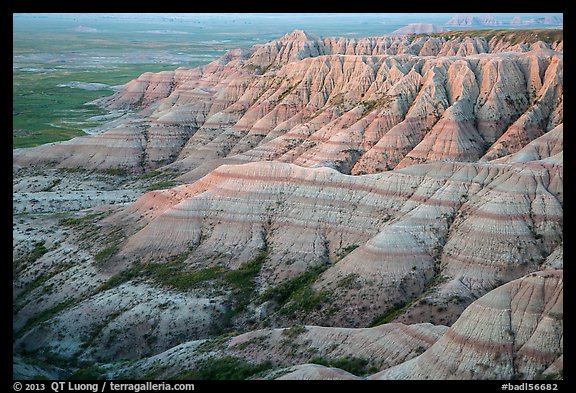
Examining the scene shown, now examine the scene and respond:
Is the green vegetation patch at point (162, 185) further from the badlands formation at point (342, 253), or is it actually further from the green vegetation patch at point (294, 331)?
the green vegetation patch at point (294, 331)

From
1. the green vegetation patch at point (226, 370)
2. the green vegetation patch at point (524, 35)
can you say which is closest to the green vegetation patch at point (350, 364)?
the green vegetation patch at point (226, 370)

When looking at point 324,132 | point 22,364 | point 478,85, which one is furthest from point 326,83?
point 22,364

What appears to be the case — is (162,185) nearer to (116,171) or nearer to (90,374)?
(116,171)

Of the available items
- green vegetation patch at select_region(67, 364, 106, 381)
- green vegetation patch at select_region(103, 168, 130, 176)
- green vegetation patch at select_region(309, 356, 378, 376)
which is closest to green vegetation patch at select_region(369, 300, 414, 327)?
green vegetation patch at select_region(309, 356, 378, 376)

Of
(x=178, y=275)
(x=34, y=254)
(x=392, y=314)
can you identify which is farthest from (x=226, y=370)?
(x=34, y=254)
